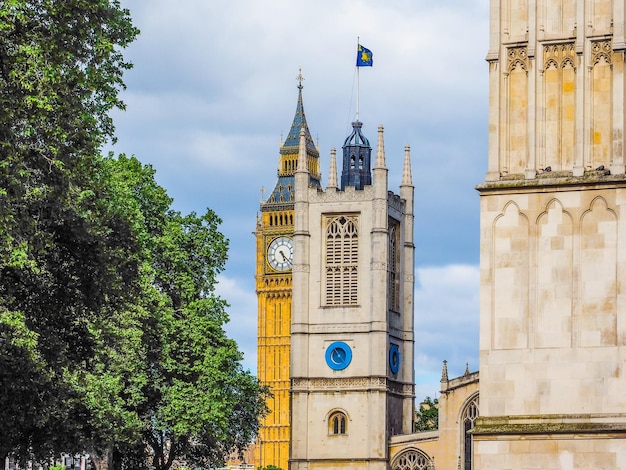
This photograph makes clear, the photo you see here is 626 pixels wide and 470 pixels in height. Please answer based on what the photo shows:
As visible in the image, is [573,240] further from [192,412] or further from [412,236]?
[412,236]

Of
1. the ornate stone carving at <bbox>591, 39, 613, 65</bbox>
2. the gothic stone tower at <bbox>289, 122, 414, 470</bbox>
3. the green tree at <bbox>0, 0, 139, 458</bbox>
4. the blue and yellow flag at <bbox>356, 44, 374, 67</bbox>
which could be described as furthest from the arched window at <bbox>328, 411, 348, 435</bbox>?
the ornate stone carving at <bbox>591, 39, 613, 65</bbox>

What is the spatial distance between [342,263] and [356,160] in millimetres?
8045

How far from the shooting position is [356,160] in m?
97.1

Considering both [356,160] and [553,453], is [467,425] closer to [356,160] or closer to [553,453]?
[356,160]

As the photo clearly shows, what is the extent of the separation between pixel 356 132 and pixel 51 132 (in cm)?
7557

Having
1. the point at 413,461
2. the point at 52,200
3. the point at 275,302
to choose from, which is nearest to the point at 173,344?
the point at 52,200

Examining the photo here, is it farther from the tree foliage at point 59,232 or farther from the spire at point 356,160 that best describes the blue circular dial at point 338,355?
the tree foliage at point 59,232

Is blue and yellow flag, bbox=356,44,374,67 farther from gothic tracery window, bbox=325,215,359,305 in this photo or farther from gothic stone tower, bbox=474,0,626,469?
gothic stone tower, bbox=474,0,626,469

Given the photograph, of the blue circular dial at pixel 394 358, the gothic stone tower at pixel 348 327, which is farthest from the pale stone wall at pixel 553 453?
the blue circular dial at pixel 394 358

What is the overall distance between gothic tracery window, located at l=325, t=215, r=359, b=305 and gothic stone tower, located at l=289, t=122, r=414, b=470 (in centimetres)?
6

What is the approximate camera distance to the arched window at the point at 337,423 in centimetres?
8975

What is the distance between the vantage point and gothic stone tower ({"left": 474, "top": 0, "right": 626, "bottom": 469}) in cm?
→ 2278

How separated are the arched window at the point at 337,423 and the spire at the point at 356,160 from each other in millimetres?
14506

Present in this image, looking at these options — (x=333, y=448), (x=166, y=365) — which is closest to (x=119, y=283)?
(x=166, y=365)
